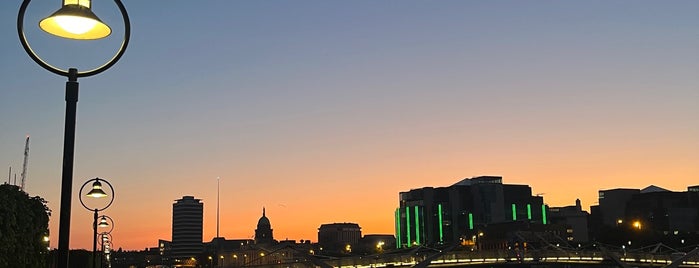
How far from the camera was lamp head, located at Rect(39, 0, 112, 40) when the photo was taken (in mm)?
9250

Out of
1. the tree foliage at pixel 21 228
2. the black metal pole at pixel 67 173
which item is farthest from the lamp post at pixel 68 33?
the tree foliage at pixel 21 228

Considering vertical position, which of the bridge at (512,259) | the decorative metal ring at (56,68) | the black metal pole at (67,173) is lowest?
the black metal pole at (67,173)

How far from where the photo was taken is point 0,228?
108ft

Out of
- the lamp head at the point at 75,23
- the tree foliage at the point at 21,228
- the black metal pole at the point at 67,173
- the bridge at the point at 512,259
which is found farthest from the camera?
the bridge at the point at 512,259

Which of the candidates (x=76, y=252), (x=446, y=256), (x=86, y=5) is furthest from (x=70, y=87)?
(x=446, y=256)

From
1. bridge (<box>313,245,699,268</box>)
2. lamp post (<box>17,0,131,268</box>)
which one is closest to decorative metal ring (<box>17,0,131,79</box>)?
lamp post (<box>17,0,131,268</box>)

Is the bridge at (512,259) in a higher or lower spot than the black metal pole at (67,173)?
higher

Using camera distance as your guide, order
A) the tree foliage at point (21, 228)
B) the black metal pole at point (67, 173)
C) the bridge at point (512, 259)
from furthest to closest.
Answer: the bridge at point (512, 259), the tree foliage at point (21, 228), the black metal pole at point (67, 173)

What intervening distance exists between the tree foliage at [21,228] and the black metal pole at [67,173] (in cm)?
2319

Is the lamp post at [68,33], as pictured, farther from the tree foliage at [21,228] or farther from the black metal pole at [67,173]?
the tree foliage at [21,228]

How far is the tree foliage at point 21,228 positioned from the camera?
3272 cm

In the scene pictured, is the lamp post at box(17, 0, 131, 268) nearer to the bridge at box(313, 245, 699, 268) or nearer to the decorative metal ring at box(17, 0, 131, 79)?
the decorative metal ring at box(17, 0, 131, 79)

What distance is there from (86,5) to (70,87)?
149cm

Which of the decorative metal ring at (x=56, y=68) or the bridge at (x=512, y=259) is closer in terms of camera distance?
the decorative metal ring at (x=56, y=68)
